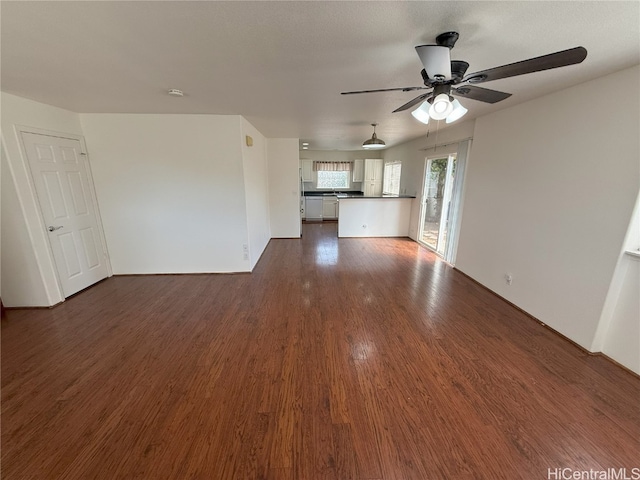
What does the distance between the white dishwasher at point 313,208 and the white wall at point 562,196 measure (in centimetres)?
523

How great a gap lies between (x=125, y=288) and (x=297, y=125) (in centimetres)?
347

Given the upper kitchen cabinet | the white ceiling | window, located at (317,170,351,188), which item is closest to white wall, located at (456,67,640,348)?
the white ceiling

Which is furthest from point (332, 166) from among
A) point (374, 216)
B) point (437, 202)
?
point (437, 202)

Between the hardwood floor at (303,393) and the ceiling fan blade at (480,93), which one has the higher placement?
the ceiling fan blade at (480,93)

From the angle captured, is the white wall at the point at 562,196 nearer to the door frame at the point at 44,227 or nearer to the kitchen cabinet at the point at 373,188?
the kitchen cabinet at the point at 373,188

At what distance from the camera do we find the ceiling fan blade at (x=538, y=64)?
115 centimetres

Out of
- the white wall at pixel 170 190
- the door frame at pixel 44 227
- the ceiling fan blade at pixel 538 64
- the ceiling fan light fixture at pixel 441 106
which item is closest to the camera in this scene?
the ceiling fan blade at pixel 538 64

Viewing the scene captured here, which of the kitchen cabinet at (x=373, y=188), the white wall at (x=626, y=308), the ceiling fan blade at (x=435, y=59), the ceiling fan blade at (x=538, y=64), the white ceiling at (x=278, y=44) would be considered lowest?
the white wall at (x=626, y=308)

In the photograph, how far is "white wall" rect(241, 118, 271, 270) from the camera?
12.4 feet

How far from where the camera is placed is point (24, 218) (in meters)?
2.68

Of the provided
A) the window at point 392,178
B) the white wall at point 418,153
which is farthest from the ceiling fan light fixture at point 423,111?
the window at point 392,178

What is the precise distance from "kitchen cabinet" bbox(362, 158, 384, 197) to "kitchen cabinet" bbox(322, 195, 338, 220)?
1.18 metres

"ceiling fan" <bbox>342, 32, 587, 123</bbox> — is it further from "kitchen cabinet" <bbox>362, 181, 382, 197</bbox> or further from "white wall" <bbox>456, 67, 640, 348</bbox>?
"kitchen cabinet" <bbox>362, 181, 382, 197</bbox>

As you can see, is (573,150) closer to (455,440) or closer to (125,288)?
(455,440)
